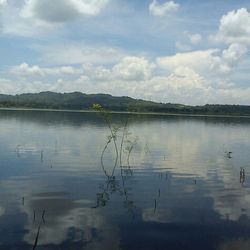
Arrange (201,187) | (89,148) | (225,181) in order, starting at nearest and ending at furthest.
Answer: (201,187) → (225,181) → (89,148)

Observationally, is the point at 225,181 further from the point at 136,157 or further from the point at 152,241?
the point at 152,241

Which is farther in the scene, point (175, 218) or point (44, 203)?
point (44, 203)

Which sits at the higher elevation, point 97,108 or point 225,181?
point 97,108

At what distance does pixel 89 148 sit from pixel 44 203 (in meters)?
31.6

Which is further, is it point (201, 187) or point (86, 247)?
point (201, 187)

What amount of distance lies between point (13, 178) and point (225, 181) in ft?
57.0

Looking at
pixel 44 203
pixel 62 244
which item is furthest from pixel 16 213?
pixel 62 244

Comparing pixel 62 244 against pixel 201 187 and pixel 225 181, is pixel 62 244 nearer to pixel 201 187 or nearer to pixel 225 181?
pixel 201 187

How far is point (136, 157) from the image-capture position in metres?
49.6

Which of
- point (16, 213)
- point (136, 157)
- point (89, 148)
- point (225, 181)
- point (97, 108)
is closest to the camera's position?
point (16, 213)

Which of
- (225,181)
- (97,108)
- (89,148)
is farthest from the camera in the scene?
(89,148)

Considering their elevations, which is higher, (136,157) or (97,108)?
(97,108)

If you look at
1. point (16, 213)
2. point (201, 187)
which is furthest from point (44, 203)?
point (201, 187)

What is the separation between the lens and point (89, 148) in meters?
58.1
